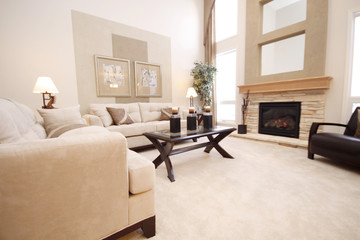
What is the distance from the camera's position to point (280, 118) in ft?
12.1

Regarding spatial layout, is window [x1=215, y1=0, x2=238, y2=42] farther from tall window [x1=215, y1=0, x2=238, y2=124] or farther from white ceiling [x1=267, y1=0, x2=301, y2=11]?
white ceiling [x1=267, y1=0, x2=301, y2=11]

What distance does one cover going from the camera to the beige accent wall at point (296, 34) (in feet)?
9.70

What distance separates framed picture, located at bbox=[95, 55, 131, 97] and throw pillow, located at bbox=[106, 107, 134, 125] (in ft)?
2.13

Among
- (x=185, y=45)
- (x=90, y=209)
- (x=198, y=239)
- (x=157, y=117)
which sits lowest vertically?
(x=198, y=239)

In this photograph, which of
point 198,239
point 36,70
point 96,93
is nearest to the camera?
point 198,239

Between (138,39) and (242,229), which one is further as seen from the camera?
(138,39)

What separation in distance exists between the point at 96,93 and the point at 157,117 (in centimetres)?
140

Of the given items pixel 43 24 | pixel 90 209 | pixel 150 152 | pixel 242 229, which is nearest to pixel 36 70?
pixel 43 24

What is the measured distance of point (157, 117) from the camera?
3666 mm

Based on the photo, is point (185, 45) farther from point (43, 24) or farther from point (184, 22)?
point (43, 24)

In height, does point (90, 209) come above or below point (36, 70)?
below

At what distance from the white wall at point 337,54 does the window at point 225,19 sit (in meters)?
2.15

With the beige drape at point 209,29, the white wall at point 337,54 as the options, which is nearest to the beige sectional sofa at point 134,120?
the beige drape at point 209,29

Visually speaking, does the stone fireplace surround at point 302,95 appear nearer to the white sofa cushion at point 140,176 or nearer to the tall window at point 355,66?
the tall window at point 355,66
